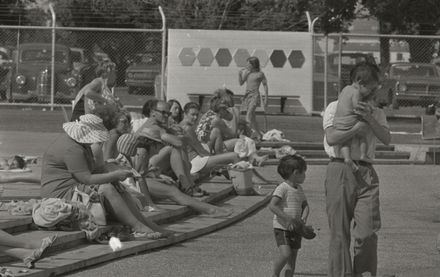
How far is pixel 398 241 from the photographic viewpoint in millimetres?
12023

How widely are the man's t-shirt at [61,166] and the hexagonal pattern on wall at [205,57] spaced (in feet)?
58.1

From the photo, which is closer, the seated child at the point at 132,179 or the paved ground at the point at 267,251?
the paved ground at the point at 267,251

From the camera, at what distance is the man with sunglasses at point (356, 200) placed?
8836mm

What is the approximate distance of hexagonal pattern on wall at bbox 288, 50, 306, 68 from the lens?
29203mm

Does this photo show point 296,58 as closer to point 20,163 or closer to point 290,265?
point 20,163

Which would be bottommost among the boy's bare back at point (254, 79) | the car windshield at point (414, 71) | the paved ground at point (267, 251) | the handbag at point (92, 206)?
the paved ground at point (267, 251)

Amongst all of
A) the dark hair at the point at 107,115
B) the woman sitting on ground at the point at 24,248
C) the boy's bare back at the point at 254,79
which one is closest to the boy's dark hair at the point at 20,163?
the dark hair at the point at 107,115

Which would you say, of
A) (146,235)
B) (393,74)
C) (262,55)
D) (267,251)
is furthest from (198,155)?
(393,74)

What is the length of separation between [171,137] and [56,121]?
12690 mm

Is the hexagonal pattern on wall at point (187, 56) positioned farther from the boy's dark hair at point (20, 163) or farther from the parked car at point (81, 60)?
the boy's dark hair at point (20, 163)

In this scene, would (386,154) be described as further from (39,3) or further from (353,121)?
(39,3)

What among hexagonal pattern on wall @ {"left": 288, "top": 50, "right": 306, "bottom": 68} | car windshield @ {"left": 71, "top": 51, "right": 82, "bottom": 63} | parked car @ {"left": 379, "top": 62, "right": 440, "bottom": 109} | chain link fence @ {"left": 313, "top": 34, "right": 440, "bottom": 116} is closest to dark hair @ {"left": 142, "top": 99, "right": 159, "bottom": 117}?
car windshield @ {"left": 71, "top": 51, "right": 82, "bottom": 63}

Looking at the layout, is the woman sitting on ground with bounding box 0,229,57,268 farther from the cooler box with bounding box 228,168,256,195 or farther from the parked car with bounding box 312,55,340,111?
the parked car with bounding box 312,55,340,111

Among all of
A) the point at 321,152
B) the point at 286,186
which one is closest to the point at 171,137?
the point at 286,186
